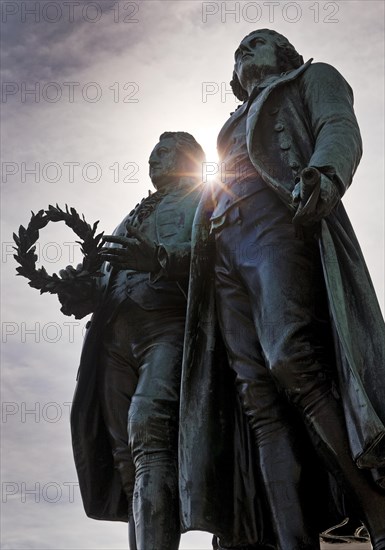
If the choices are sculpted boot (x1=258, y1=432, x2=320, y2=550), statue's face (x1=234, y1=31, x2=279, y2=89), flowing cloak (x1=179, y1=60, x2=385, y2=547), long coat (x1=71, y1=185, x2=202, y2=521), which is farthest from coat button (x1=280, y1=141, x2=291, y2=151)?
sculpted boot (x1=258, y1=432, x2=320, y2=550)

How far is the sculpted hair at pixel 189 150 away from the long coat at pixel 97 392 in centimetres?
57

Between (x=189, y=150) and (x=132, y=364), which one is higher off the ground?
(x=189, y=150)

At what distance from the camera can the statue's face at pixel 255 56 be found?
8.12 m

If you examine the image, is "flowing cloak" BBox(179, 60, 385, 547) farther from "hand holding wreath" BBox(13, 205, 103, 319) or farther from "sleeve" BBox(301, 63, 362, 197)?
"hand holding wreath" BBox(13, 205, 103, 319)

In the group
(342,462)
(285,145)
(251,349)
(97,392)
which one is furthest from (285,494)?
(285,145)

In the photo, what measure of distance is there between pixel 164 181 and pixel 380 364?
2.87 metres

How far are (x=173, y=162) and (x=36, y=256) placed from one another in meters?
1.34

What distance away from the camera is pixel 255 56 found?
320 inches

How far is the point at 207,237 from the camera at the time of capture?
7.54 m

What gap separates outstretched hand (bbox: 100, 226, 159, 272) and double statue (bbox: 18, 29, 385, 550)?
0.01 m

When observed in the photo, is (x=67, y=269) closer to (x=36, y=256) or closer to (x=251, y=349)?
(x=36, y=256)

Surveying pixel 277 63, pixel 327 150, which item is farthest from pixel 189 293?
pixel 277 63

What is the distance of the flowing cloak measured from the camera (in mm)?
6480

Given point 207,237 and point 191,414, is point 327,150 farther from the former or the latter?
point 191,414
